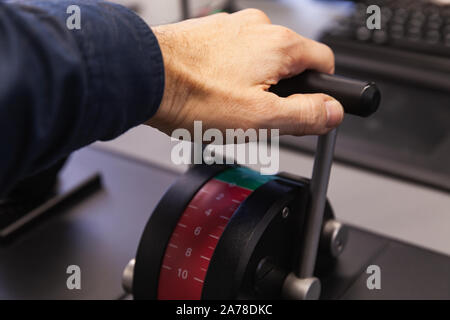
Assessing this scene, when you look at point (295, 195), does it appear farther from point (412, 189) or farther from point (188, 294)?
point (412, 189)

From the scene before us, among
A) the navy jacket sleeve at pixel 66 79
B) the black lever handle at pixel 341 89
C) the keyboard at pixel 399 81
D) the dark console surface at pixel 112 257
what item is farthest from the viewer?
the keyboard at pixel 399 81

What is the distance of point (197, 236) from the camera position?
497mm

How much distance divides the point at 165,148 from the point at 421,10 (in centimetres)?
49

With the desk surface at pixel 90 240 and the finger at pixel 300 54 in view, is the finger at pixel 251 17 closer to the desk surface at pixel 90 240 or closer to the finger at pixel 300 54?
the finger at pixel 300 54

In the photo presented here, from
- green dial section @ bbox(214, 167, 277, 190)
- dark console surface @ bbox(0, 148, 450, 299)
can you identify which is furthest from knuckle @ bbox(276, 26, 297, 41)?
dark console surface @ bbox(0, 148, 450, 299)

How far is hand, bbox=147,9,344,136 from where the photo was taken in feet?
1.53

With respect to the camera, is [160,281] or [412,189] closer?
[160,281]

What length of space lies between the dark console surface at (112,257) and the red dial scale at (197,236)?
0.34 feet

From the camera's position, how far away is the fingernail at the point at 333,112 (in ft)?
1.55

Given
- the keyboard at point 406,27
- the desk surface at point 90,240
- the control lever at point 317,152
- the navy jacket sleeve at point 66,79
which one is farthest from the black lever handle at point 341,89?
the keyboard at point 406,27

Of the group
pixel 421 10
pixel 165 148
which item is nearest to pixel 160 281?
pixel 165 148

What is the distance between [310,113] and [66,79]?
20 centimetres

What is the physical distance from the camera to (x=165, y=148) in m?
0.83

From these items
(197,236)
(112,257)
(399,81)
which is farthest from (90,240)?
(399,81)
